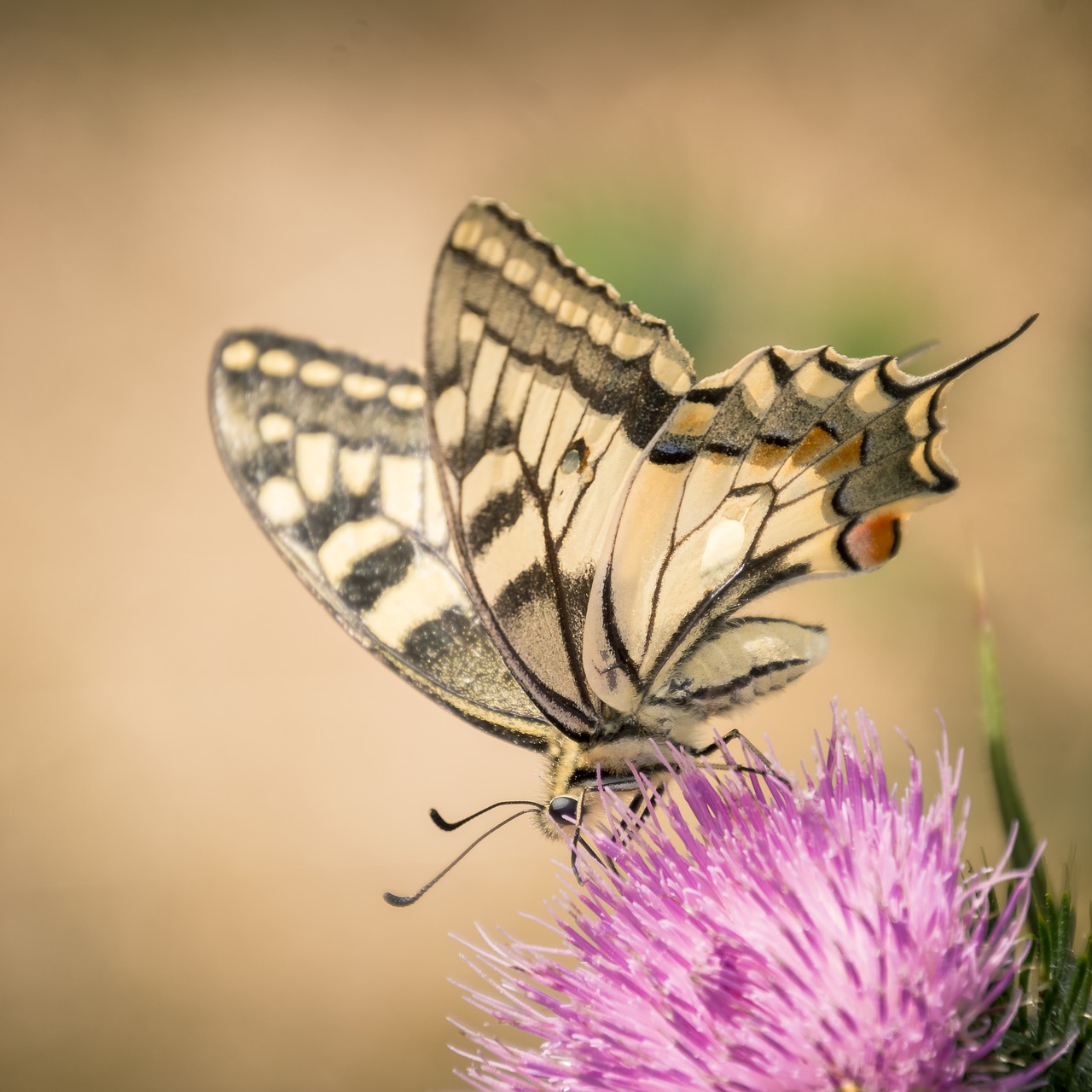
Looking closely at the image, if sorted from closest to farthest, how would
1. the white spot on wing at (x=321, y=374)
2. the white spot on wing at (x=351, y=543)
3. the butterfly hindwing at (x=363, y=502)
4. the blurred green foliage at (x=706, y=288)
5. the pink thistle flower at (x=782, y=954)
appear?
1. the pink thistle flower at (x=782, y=954)
2. the butterfly hindwing at (x=363, y=502)
3. the white spot on wing at (x=351, y=543)
4. the white spot on wing at (x=321, y=374)
5. the blurred green foliage at (x=706, y=288)

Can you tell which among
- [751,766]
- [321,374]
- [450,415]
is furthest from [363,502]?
[751,766]

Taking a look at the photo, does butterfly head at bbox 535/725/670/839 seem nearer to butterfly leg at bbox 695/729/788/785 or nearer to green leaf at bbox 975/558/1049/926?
butterfly leg at bbox 695/729/788/785

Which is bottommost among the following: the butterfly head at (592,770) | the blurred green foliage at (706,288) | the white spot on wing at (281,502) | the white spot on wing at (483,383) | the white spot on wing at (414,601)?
the butterfly head at (592,770)

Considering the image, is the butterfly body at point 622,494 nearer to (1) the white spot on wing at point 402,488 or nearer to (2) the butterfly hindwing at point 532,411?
(2) the butterfly hindwing at point 532,411

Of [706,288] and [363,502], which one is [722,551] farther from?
[706,288]

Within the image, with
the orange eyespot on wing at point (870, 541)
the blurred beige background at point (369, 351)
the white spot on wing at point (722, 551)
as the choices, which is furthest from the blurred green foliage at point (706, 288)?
the orange eyespot on wing at point (870, 541)

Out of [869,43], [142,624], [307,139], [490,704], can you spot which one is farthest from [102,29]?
[490,704]
